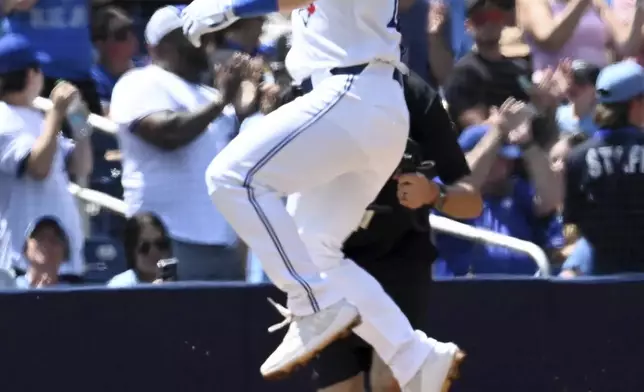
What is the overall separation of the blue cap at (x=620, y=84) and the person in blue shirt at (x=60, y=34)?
7.76 ft

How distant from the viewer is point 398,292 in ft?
18.2

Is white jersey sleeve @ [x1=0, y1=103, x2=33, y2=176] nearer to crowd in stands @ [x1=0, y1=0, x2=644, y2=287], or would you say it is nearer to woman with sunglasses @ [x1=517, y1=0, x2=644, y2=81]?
crowd in stands @ [x1=0, y1=0, x2=644, y2=287]

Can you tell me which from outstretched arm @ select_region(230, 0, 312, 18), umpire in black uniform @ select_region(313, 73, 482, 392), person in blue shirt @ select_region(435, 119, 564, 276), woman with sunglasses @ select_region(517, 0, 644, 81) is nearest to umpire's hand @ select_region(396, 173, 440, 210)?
umpire in black uniform @ select_region(313, 73, 482, 392)

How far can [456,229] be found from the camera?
6758 mm

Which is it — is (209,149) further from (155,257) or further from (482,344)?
(482,344)

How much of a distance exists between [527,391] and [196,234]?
1654mm

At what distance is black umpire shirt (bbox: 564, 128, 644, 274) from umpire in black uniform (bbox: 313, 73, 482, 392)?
141 centimetres

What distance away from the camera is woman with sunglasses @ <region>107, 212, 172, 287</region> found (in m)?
6.57

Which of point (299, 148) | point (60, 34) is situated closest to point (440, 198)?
point (299, 148)

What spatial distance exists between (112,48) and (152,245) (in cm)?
113

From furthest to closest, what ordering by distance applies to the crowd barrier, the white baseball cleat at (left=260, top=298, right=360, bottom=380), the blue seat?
the blue seat
the crowd barrier
the white baseball cleat at (left=260, top=298, right=360, bottom=380)

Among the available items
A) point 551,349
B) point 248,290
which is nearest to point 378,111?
point 248,290

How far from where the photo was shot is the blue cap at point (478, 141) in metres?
6.90

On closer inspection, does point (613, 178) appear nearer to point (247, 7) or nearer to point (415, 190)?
point (415, 190)
